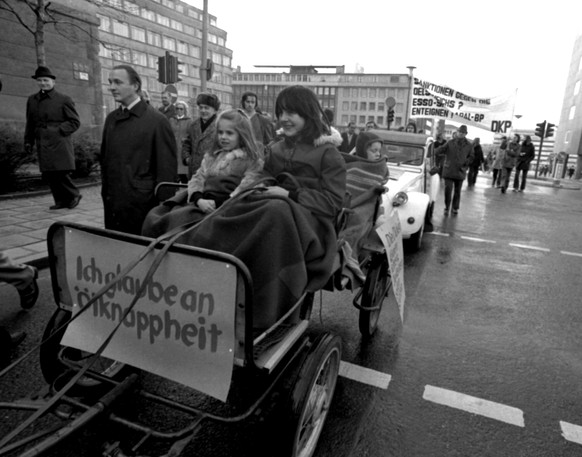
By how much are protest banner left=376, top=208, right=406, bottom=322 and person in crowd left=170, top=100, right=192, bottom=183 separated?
4.42 metres

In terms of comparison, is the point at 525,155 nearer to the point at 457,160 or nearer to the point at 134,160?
the point at 457,160

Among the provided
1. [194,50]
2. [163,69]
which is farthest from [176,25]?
[163,69]

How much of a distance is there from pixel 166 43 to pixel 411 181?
3025 inches

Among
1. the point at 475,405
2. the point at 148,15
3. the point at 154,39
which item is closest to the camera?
the point at 475,405

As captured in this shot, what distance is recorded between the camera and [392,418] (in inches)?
103

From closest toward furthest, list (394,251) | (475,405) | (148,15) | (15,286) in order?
1. (475,405)
2. (394,251)
3. (15,286)
4. (148,15)

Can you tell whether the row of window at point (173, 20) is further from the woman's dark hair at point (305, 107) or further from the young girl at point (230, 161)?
the woman's dark hair at point (305, 107)

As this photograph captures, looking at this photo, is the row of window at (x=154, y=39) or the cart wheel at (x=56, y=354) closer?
the cart wheel at (x=56, y=354)

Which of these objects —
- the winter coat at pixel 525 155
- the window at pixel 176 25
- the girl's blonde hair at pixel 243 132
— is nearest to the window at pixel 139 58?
the window at pixel 176 25

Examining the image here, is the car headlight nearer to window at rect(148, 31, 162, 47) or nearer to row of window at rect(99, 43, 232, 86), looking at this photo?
row of window at rect(99, 43, 232, 86)

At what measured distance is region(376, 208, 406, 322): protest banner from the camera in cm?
319

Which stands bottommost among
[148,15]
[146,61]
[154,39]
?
[146,61]

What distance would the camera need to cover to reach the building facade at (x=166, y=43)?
213ft

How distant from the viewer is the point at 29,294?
142 inches
